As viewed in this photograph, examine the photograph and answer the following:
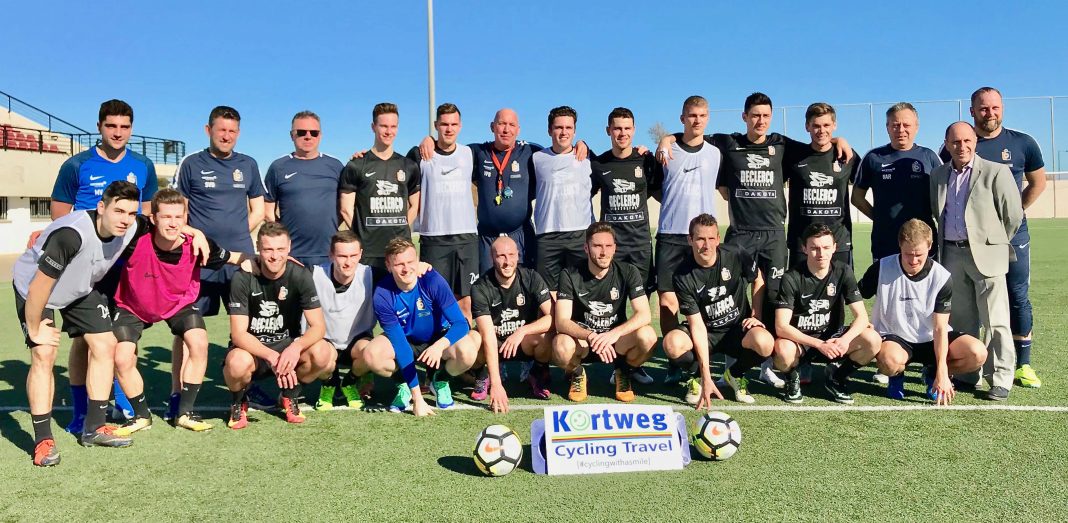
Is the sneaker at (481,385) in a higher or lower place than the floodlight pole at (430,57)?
lower

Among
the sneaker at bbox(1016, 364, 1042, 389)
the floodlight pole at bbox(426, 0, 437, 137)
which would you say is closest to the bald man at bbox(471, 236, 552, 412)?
the sneaker at bbox(1016, 364, 1042, 389)

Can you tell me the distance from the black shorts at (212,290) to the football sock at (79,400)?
87cm

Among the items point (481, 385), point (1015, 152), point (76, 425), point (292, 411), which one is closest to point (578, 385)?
point (481, 385)

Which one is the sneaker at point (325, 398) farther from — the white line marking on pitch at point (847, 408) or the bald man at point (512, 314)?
the bald man at point (512, 314)

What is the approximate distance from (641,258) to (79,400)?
4.08m

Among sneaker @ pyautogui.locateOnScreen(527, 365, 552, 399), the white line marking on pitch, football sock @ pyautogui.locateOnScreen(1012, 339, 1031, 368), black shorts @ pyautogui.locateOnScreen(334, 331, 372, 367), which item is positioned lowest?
the white line marking on pitch

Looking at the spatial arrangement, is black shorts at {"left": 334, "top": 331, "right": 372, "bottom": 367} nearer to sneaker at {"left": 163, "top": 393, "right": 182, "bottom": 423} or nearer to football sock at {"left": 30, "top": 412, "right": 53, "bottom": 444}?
sneaker at {"left": 163, "top": 393, "right": 182, "bottom": 423}

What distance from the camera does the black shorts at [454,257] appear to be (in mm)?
5906

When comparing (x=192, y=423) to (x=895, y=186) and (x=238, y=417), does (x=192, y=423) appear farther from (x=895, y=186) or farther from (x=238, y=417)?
(x=895, y=186)

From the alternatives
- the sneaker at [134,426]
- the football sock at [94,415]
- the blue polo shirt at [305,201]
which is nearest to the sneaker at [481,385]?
the blue polo shirt at [305,201]

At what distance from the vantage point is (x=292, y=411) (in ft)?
15.3

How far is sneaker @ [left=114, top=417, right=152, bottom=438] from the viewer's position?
169 inches

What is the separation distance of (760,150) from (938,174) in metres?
1.29

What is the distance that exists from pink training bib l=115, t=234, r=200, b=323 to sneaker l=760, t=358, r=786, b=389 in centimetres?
407
